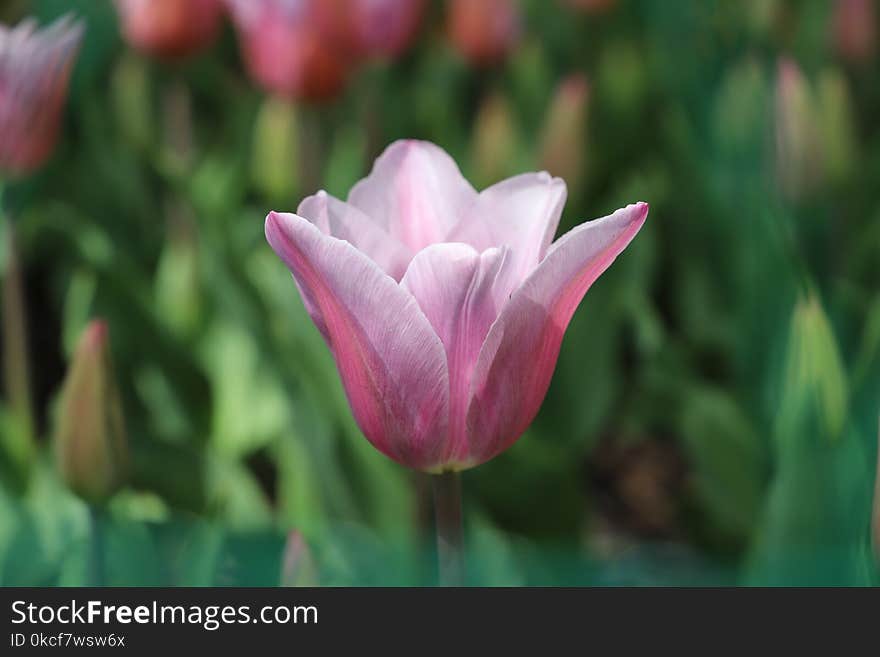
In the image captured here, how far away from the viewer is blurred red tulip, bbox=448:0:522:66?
115 cm

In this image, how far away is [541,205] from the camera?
41cm

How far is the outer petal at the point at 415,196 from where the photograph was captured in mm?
438

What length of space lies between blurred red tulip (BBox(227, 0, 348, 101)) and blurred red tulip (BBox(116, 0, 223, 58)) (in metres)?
0.09

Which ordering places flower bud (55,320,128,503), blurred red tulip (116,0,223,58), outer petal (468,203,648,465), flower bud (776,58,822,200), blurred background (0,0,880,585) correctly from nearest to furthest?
outer petal (468,203,648,465) → flower bud (55,320,128,503) → blurred background (0,0,880,585) → flower bud (776,58,822,200) → blurred red tulip (116,0,223,58)

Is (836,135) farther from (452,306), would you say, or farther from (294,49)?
(452,306)

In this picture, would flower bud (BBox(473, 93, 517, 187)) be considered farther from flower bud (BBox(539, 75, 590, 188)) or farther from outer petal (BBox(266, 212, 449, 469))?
outer petal (BBox(266, 212, 449, 469))

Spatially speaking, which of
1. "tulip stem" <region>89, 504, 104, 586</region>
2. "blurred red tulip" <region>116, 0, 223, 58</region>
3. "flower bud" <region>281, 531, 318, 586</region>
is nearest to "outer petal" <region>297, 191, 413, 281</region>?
"flower bud" <region>281, 531, 318, 586</region>

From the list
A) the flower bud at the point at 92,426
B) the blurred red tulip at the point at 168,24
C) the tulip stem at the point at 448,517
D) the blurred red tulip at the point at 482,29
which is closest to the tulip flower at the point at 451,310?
the tulip stem at the point at 448,517

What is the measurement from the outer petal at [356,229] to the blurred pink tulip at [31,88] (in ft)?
1.38

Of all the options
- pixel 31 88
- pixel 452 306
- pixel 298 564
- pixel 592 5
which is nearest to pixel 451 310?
pixel 452 306

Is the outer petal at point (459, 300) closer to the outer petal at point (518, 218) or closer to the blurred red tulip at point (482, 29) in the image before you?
the outer petal at point (518, 218)
